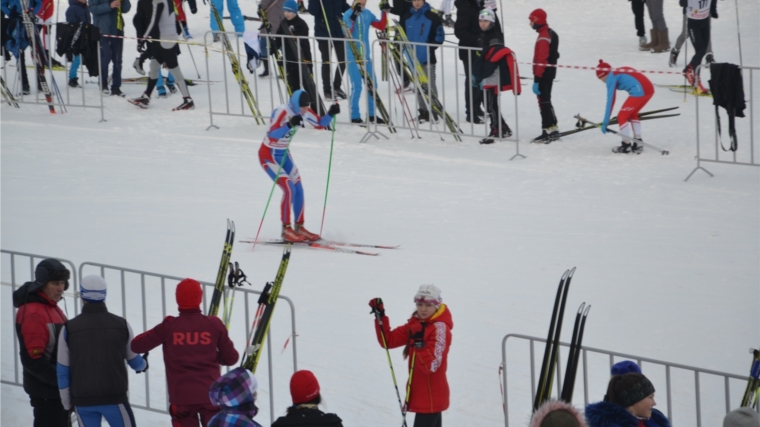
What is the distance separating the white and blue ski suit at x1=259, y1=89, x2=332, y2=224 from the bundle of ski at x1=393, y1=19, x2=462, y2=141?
12.3 ft

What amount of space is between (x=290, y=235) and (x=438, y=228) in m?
1.41

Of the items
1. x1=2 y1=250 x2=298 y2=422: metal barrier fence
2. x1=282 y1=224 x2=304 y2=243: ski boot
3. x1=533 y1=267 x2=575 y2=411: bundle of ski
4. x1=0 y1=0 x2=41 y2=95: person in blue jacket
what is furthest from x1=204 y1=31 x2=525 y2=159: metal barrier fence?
x1=533 y1=267 x2=575 y2=411: bundle of ski

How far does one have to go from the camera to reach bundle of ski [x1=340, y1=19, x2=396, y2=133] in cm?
1391

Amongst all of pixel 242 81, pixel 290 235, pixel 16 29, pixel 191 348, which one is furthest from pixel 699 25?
pixel 191 348

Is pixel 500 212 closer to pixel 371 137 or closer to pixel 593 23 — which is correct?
pixel 371 137

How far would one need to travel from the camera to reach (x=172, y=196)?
464 inches

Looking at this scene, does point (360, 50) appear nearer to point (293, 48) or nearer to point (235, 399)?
point (293, 48)

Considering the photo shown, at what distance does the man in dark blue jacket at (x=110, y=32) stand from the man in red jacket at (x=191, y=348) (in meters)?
10.5

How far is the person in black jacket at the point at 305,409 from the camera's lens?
4867mm

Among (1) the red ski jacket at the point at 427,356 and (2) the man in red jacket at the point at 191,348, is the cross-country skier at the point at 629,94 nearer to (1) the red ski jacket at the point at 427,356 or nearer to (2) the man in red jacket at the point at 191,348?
(1) the red ski jacket at the point at 427,356

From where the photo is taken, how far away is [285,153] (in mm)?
10094

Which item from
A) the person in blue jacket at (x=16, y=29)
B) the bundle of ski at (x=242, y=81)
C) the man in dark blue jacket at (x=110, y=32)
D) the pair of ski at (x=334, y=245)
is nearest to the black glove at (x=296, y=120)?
the pair of ski at (x=334, y=245)

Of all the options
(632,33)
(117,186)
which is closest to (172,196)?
(117,186)

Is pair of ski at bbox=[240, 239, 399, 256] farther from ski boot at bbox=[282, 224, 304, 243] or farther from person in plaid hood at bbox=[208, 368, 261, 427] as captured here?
person in plaid hood at bbox=[208, 368, 261, 427]
